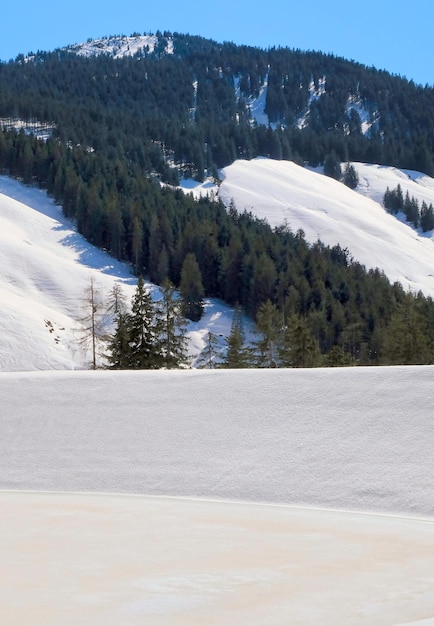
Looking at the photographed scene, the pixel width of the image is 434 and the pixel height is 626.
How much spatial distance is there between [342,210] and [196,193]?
71.3 feet

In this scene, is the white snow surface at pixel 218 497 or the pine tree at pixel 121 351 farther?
the pine tree at pixel 121 351

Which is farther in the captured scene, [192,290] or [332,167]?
[332,167]

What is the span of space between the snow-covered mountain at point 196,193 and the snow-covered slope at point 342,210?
0.17 metres

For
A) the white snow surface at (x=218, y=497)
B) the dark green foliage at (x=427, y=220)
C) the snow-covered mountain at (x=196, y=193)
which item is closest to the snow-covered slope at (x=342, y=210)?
the snow-covered mountain at (x=196, y=193)

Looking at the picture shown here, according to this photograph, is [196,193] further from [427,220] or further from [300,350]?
[300,350]

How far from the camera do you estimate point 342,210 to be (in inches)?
5010

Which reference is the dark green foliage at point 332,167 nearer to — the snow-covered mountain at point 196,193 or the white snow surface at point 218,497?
the snow-covered mountain at point 196,193

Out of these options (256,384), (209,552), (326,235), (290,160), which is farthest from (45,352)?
(290,160)

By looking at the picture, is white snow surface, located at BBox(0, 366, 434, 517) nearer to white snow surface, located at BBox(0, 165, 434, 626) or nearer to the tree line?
white snow surface, located at BBox(0, 165, 434, 626)

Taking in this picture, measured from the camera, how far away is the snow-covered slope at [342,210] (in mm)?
109062

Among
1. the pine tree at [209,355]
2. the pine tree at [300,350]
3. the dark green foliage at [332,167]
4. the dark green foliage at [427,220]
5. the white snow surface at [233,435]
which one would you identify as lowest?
the pine tree at [209,355]

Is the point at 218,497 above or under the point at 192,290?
above

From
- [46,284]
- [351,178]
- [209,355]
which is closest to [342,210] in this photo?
[351,178]

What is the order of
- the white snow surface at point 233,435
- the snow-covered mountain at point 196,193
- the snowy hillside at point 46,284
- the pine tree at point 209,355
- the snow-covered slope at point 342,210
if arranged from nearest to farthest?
1. the white snow surface at point 233,435
2. the pine tree at point 209,355
3. the snowy hillside at point 46,284
4. the snow-covered mountain at point 196,193
5. the snow-covered slope at point 342,210
